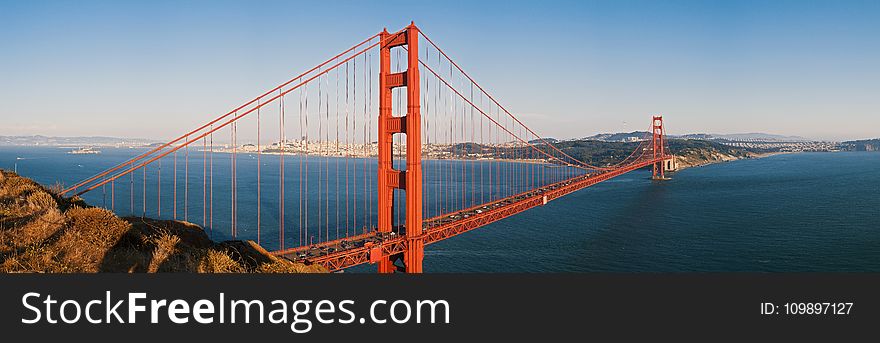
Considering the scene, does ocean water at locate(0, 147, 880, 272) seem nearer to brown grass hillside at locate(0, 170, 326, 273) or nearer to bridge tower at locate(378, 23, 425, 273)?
bridge tower at locate(378, 23, 425, 273)

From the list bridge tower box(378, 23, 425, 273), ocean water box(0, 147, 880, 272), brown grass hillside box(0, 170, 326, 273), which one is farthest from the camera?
ocean water box(0, 147, 880, 272)

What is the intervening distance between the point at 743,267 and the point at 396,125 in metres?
17.3

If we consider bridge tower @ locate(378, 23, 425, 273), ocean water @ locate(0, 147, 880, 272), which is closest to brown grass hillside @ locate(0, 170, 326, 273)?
bridge tower @ locate(378, 23, 425, 273)

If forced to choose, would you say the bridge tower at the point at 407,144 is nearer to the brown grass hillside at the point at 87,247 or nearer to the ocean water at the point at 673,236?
the ocean water at the point at 673,236

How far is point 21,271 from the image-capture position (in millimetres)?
4688

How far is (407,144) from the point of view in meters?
16.1

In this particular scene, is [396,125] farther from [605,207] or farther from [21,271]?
[605,207]

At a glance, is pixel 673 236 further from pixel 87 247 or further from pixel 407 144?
pixel 87 247

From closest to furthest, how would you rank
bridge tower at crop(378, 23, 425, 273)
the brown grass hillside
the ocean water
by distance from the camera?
1. the brown grass hillside
2. bridge tower at crop(378, 23, 425, 273)
3. the ocean water

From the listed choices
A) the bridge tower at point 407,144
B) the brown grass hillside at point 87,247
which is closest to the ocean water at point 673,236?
the bridge tower at point 407,144

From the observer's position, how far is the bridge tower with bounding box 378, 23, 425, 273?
52.0 ft

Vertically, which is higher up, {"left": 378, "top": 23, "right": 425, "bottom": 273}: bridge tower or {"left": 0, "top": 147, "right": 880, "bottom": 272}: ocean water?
{"left": 378, "top": 23, "right": 425, "bottom": 273}: bridge tower

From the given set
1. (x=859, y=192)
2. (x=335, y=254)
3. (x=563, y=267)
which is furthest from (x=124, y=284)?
(x=859, y=192)

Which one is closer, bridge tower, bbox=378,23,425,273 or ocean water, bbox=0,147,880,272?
bridge tower, bbox=378,23,425,273
